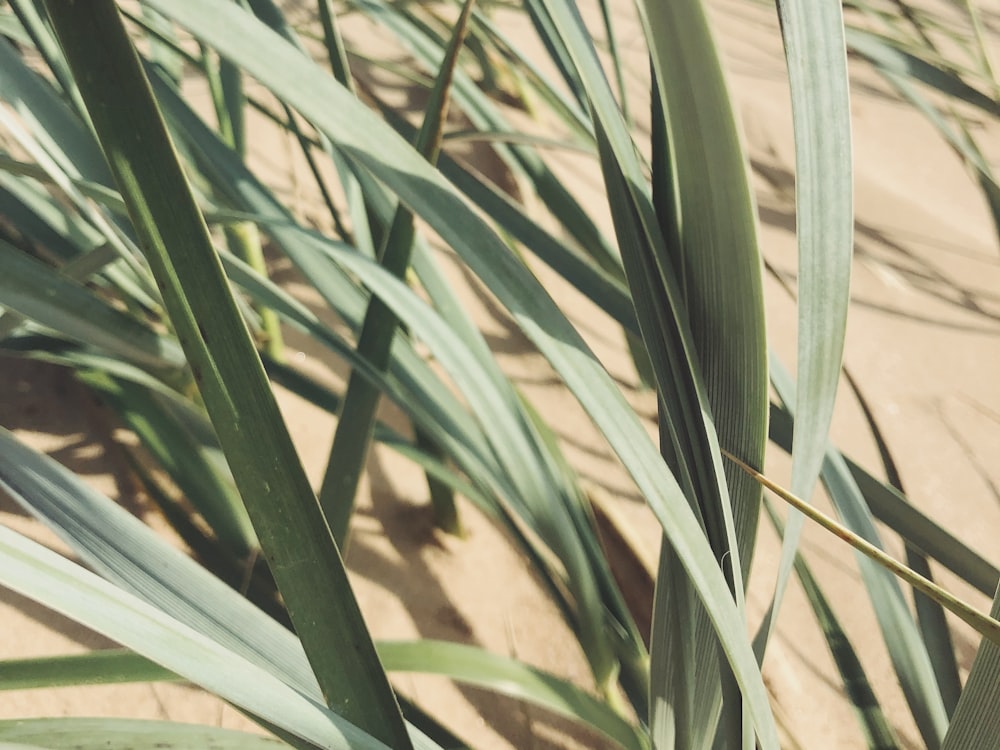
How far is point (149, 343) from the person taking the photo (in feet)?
1.38

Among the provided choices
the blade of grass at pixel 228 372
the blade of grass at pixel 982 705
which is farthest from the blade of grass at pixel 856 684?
the blade of grass at pixel 228 372

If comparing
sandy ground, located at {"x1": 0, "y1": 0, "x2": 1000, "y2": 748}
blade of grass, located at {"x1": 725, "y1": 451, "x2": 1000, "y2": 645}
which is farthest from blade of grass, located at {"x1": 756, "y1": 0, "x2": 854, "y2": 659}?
sandy ground, located at {"x1": 0, "y1": 0, "x2": 1000, "y2": 748}

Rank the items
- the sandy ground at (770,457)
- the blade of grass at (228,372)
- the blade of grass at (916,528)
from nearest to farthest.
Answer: the blade of grass at (228,372), the blade of grass at (916,528), the sandy ground at (770,457)

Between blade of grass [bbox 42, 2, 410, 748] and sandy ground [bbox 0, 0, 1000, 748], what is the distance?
0.85 ft

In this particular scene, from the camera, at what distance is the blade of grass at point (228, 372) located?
17 centimetres

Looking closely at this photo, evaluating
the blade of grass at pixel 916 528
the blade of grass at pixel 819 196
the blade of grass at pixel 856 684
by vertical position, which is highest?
the blade of grass at pixel 819 196

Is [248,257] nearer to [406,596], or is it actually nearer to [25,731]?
[406,596]

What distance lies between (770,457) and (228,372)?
1.68 ft

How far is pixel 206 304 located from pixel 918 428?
61cm

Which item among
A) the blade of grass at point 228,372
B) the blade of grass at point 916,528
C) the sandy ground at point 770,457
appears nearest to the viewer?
the blade of grass at point 228,372

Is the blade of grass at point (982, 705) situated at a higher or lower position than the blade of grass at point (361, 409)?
lower

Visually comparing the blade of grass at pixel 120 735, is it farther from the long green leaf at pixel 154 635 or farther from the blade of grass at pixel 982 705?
the blade of grass at pixel 982 705

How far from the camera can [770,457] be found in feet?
2.04

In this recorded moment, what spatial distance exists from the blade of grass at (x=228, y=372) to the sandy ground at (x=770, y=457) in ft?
0.85
